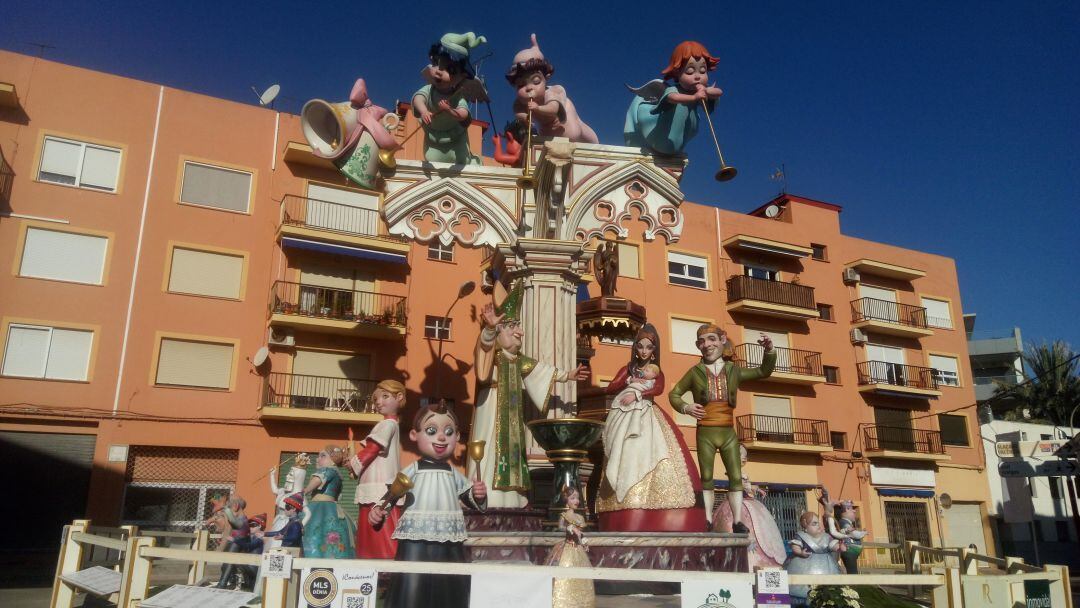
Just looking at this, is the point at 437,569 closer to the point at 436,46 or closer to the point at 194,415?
the point at 436,46

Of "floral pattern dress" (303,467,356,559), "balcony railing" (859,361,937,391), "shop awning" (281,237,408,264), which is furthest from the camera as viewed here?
"balcony railing" (859,361,937,391)

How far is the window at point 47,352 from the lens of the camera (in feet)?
50.3

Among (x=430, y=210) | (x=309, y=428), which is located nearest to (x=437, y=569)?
(x=430, y=210)

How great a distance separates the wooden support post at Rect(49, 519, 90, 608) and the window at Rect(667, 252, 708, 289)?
18.6 m

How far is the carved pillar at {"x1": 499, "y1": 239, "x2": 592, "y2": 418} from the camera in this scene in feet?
23.1

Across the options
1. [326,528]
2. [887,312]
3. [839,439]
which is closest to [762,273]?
[887,312]

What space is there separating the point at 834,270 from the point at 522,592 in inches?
963

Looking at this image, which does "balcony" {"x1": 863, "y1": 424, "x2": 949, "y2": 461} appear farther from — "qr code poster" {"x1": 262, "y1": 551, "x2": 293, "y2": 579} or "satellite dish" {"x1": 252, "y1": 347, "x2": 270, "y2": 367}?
"qr code poster" {"x1": 262, "y1": 551, "x2": 293, "y2": 579}

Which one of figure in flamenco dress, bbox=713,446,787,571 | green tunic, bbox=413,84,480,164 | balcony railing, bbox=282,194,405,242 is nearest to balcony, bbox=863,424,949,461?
balcony railing, bbox=282,194,405,242

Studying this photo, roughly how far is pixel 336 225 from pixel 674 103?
41.1 feet

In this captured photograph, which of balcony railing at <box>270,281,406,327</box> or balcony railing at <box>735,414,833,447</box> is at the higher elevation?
balcony railing at <box>270,281,406,327</box>

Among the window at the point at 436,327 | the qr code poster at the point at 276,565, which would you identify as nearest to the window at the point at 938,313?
the window at the point at 436,327

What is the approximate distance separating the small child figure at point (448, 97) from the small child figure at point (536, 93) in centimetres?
46

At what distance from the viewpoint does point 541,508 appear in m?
6.74
